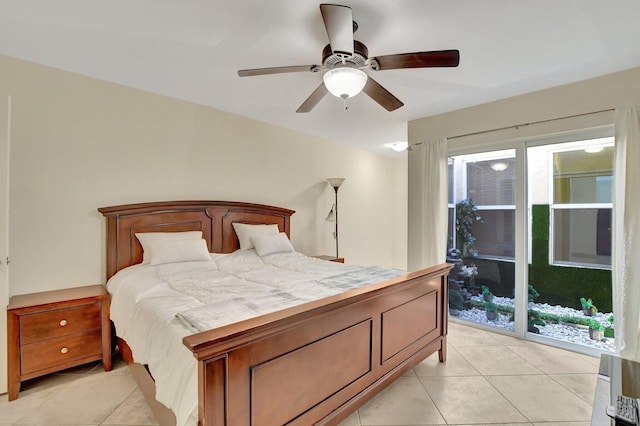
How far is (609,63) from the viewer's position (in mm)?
2463

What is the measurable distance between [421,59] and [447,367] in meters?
2.39

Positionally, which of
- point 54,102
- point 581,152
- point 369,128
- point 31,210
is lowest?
point 31,210

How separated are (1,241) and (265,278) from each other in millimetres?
1795

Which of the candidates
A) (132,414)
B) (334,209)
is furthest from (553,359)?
(132,414)

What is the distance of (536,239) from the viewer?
3195 millimetres

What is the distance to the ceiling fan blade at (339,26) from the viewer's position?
4.81 ft

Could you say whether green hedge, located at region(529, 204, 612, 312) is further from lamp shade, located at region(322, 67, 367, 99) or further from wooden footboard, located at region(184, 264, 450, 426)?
lamp shade, located at region(322, 67, 367, 99)

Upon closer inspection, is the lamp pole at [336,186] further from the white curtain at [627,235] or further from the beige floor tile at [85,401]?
the beige floor tile at [85,401]

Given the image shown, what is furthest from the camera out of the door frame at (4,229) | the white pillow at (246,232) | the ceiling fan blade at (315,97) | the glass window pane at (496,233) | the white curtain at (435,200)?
the white curtain at (435,200)

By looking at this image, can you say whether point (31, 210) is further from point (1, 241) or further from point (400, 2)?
point (400, 2)

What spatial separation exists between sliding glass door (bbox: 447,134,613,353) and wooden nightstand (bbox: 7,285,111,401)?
3679 mm

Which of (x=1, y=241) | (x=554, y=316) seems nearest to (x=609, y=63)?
(x=554, y=316)

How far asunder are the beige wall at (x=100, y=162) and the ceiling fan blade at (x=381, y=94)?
198 cm

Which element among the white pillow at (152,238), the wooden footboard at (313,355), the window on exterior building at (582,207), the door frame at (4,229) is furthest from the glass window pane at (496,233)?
the door frame at (4,229)
